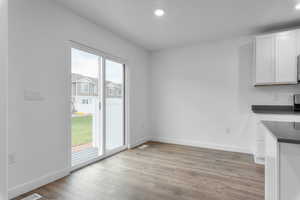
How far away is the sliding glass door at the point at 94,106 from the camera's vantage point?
9.41 ft

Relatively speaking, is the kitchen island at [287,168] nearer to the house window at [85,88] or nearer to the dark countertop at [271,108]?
the dark countertop at [271,108]

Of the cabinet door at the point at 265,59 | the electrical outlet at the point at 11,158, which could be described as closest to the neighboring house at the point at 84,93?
the electrical outlet at the point at 11,158

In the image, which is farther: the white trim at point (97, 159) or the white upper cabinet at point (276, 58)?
the white upper cabinet at point (276, 58)

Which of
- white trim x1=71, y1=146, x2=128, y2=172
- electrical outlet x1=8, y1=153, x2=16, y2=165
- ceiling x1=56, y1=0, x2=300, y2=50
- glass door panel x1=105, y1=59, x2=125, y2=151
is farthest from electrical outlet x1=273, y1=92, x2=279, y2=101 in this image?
electrical outlet x1=8, y1=153, x2=16, y2=165

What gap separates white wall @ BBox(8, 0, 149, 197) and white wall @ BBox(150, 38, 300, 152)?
97.1 inches

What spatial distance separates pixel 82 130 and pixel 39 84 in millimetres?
1144

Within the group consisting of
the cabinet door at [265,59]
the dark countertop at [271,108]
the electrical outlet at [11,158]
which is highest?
the cabinet door at [265,59]

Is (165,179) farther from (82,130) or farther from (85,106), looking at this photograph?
(85,106)

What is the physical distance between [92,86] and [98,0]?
146 cm

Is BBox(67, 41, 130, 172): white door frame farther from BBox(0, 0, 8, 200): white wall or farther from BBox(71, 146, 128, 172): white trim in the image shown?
BBox(0, 0, 8, 200): white wall

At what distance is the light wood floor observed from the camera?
6.69ft

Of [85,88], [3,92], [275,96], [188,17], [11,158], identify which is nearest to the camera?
[3,92]

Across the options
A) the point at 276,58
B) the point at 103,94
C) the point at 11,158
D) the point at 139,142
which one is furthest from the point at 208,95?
the point at 11,158

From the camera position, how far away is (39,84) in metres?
2.24
